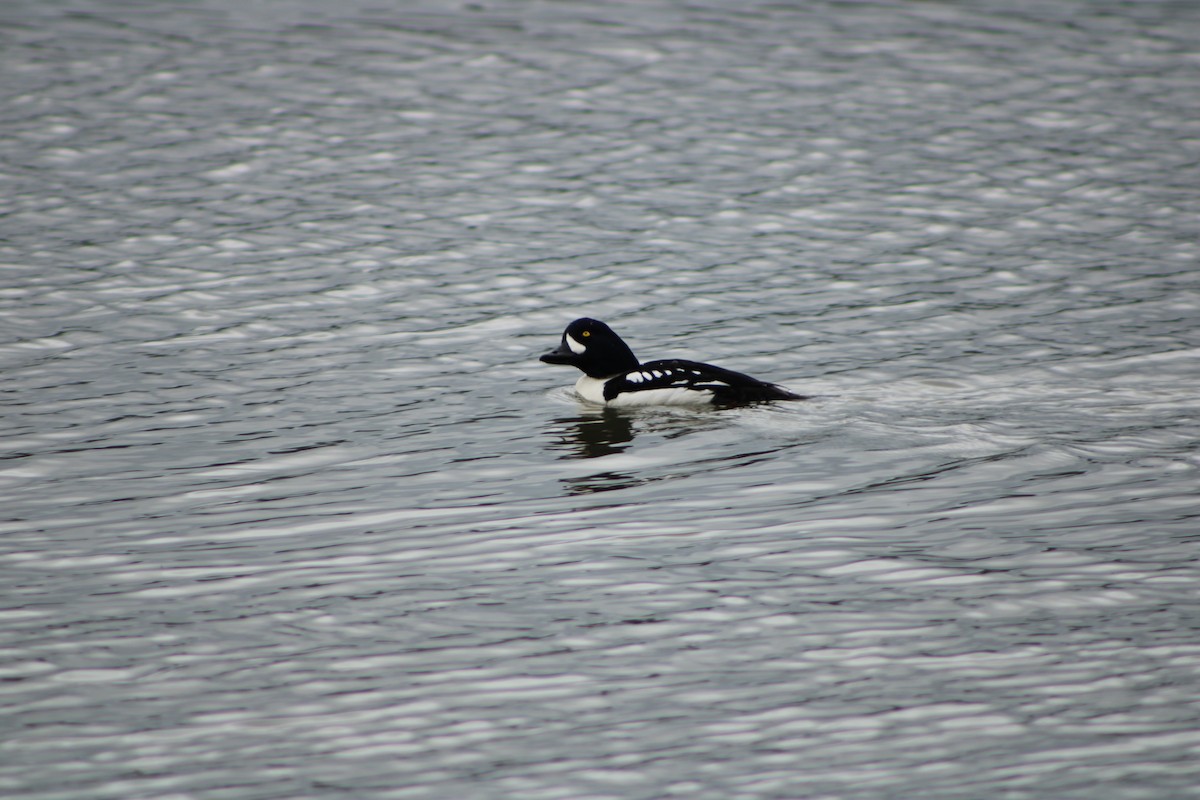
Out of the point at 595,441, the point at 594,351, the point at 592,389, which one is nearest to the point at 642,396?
the point at 592,389

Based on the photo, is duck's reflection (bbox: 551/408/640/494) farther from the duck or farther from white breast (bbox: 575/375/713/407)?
the duck

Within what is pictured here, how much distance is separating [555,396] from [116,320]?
15.3 ft

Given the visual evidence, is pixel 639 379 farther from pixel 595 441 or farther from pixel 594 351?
pixel 595 441

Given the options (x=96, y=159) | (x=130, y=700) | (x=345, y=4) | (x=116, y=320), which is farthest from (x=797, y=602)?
(x=345, y=4)

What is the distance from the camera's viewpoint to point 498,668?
7898 mm

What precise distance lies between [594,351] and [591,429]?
0.96 meters

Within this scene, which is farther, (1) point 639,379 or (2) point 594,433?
(1) point 639,379

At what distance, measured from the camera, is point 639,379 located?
13016 mm

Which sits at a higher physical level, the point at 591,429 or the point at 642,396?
the point at 642,396

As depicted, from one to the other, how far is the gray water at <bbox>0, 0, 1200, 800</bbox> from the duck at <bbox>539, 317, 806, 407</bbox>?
20 cm

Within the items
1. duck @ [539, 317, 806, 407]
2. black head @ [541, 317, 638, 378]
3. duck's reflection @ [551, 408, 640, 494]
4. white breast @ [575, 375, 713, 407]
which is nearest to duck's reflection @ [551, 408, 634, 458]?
duck's reflection @ [551, 408, 640, 494]

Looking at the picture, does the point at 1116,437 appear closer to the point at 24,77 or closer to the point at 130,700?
the point at 130,700

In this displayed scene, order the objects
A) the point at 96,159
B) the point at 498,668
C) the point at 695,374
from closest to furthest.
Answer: the point at 498,668 → the point at 695,374 → the point at 96,159

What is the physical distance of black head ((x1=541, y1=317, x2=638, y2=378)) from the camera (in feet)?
43.5
